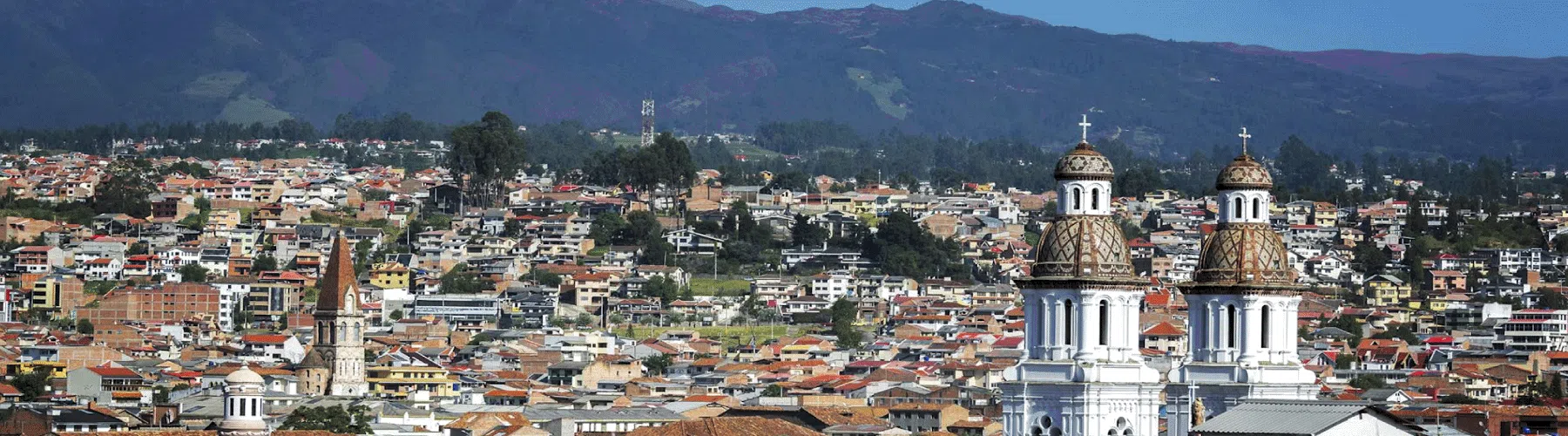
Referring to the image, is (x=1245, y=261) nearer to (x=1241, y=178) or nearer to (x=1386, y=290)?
(x=1241, y=178)

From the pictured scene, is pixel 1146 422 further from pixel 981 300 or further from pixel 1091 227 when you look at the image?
pixel 981 300

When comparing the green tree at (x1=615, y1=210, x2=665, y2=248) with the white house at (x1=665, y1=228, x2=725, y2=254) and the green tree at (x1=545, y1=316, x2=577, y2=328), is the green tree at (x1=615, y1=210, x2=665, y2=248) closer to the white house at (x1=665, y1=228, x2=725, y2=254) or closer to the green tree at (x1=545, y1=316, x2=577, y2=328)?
the white house at (x1=665, y1=228, x2=725, y2=254)

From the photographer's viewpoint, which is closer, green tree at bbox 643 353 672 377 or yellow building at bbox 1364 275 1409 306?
green tree at bbox 643 353 672 377

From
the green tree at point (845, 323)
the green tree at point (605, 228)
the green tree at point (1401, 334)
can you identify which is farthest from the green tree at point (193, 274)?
the green tree at point (1401, 334)

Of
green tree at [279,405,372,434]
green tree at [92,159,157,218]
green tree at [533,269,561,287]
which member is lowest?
green tree at [279,405,372,434]

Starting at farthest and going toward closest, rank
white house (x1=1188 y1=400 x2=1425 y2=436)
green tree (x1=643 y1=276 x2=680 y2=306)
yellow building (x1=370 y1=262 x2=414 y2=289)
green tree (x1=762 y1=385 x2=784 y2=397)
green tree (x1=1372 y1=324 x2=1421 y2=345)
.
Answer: yellow building (x1=370 y1=262 x2=414 y2=289), green tree (x1=643 y1=276 x2=680 y2=306), green tree (x1=1372 y1=324 x2=1421 y2=345), green tree (x1=762 y1=385 x2=784 y2=397), white house (x1=1188 y1=400 x2=1425 y2=436)

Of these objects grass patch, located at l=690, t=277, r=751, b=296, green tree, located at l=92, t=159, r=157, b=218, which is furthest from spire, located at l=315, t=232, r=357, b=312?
green tree, located at l=92, t=159, r=157, b=218

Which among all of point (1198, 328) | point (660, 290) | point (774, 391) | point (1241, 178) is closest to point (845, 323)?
point (660, 290)
